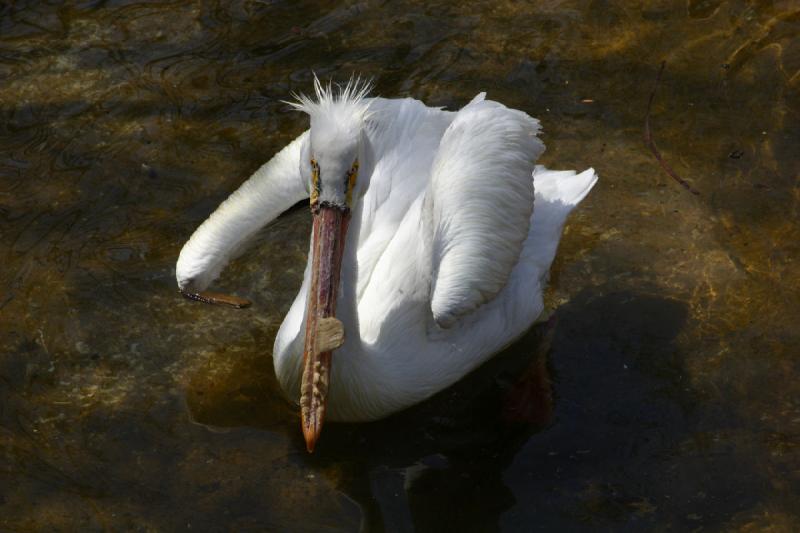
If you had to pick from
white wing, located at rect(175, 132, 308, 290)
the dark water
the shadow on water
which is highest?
white wing, located at rect(175, 132, 308, 290)

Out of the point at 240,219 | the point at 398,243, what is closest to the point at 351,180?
the point at 398,243

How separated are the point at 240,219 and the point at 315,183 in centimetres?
66

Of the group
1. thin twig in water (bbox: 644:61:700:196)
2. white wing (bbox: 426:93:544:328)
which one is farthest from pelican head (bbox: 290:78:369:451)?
thin twig in water (bbox: 644:61:700:196)

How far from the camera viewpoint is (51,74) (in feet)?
17.9

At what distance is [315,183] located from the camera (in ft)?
11.7

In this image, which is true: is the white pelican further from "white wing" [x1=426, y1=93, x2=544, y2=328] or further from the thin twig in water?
the thin twig in water

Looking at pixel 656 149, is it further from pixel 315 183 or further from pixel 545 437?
pixel 315 183

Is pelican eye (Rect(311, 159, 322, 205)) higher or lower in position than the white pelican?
higher

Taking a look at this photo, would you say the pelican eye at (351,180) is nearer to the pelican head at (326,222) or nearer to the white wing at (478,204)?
the pelican head at (326,222)

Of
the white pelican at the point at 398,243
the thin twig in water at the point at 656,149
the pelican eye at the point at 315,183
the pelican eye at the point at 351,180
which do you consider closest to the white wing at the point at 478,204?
the white pelican at the point at 398,243

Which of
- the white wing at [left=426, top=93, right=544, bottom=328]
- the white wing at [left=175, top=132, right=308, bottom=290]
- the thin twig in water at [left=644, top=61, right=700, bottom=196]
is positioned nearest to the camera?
the white wing at [left=426, top=93, right=544, bottom=328]

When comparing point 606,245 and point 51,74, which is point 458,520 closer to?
point 606,245

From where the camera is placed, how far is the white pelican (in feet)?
11.6

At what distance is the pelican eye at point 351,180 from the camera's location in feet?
11.7
